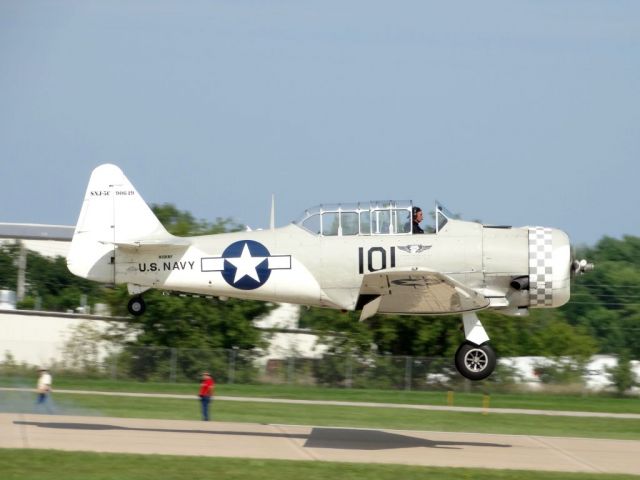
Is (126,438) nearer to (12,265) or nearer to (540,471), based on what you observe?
(540,471)

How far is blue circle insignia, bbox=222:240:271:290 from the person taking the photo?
1964 centimetres

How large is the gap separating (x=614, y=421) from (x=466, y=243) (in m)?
11.6

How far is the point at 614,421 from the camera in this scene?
28484 mm

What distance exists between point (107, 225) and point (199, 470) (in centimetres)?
578

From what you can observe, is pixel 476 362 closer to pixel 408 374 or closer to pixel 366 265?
pixel 366 265

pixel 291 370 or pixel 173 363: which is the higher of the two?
pixel 173 363

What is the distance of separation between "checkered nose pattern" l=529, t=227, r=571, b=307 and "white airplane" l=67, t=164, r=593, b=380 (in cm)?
2

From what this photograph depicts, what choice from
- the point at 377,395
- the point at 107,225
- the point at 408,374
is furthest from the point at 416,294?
the point at 408,374

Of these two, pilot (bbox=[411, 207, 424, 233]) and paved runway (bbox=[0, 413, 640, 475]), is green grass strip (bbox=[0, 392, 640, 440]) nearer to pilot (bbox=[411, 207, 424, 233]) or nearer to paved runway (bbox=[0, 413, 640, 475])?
paved runway (bbox=[0, 413, 640, 475])

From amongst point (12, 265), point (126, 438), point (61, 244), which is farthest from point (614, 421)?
point (61, 244)

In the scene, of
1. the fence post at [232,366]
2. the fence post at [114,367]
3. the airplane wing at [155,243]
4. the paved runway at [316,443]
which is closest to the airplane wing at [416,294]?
the paved runway at [316,443]

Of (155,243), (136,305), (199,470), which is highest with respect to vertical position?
(155,243)

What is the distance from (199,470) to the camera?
16.6 metres

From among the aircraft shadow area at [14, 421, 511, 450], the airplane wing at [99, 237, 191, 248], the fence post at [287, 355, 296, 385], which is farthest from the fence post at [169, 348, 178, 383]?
the airplane wing at [99, 237, 191, 248]
